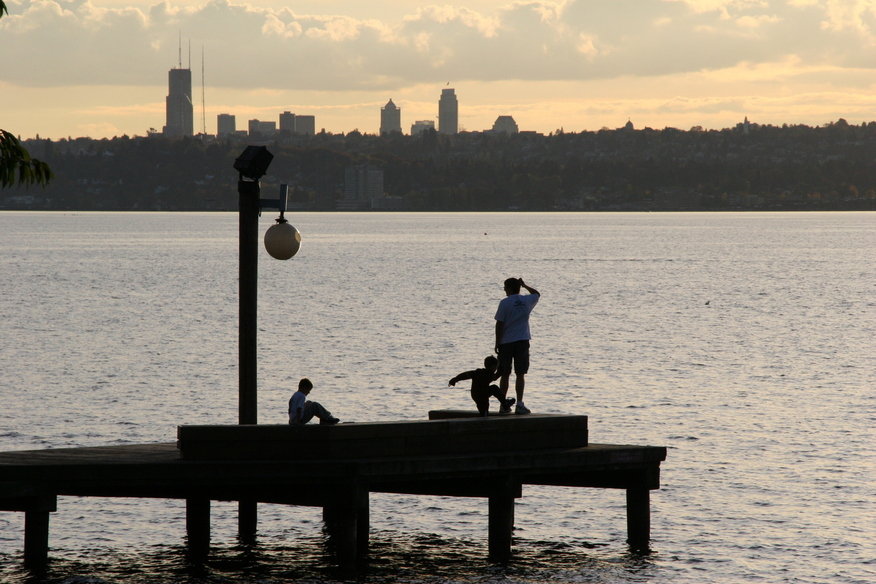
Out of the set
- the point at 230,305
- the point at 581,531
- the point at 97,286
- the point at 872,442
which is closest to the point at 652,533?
the point at 581,531

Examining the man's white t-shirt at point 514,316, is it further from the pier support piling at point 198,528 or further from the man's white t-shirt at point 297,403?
the pier support piling at point 198,528

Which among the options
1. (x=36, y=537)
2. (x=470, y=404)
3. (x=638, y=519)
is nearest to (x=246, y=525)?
(x=36, y=537)

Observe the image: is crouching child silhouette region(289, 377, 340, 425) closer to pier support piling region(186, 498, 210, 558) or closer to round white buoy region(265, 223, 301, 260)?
round white buoy region(265, 223, 301, 260)

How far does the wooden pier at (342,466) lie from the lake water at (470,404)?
4.89 ft

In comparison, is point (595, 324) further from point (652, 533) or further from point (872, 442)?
point (652, 533)

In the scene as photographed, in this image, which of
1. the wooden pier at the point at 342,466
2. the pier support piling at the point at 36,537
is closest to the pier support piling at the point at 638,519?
the wooden pier at the point at 342,466

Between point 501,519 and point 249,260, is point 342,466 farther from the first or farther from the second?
point 249,260

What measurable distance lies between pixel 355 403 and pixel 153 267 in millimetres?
Answer: 102584

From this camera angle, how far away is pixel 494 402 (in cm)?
2819

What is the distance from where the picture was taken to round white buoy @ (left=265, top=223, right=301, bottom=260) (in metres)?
18.5

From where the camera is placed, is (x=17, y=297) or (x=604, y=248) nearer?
(x=17, y=297)

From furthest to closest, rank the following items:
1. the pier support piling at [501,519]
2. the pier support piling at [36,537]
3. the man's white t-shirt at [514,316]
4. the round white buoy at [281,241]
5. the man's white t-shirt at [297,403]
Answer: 1. the man's white t-shirt at [514,316]
2. the man's white t-shirt at [297,403]
3. the pier support piling at [501,519]
4. the round white buoy at [281,241]
5. the pier support piling at [36,537]

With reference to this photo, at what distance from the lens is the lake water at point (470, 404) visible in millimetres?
21156

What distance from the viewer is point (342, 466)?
17.1m
